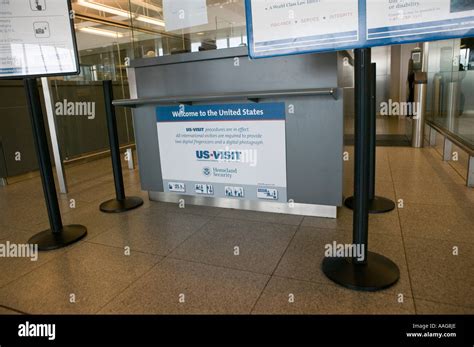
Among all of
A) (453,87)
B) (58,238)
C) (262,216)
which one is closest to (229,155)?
(262,216)

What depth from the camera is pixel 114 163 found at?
2914 millimetres

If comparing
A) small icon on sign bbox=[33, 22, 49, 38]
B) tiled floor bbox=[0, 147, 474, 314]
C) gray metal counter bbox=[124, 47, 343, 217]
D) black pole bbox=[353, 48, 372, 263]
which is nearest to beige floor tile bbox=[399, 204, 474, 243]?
tiled floor bbox=[0, 147, 474, 314]

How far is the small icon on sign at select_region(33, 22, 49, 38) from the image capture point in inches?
79.8

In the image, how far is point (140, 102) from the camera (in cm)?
266

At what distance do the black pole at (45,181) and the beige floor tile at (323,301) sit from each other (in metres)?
1.40

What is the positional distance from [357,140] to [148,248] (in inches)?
52.7

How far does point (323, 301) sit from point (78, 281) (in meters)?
1.19

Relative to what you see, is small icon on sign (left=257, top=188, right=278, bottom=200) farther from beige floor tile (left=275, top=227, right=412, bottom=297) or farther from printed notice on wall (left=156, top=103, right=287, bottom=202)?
beige floor tile (left=275, top=227, right=412, bottom=297)

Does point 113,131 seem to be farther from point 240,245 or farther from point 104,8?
point 104,8

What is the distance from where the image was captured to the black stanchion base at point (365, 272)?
5.04 feet

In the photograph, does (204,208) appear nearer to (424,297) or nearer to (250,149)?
(250,149)

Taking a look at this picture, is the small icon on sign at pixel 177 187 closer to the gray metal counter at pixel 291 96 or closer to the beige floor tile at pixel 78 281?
the gray metal counter at pixel 291 96
